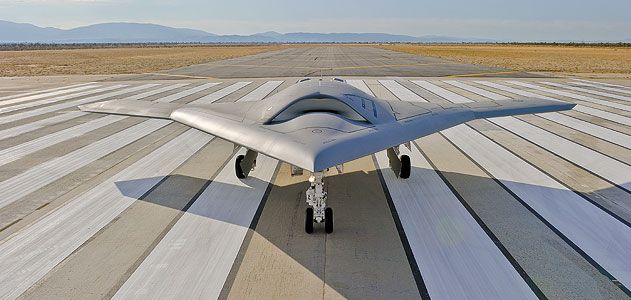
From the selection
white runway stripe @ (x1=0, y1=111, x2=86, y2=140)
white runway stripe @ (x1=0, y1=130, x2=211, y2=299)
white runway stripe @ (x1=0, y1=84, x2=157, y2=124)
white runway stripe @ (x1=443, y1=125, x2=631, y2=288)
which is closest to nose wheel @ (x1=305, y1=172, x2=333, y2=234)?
white runway stripe @ (x1=0, y1=130, x2=211, y2=299)

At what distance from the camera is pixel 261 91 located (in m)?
23.3

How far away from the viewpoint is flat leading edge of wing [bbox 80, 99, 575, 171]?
532 cm

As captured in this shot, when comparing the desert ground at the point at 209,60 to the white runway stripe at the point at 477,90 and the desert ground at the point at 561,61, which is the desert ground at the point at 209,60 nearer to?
the desert ground at the point at 561,61

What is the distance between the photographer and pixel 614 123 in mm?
Result: 14727

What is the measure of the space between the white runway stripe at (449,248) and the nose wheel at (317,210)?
3.96 ft

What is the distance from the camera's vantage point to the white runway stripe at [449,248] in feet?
16.1

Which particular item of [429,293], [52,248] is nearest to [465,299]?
[429,293]

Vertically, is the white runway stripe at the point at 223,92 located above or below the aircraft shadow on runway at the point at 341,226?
above

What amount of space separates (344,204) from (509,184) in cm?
361

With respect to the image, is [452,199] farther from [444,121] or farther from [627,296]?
[627,296]

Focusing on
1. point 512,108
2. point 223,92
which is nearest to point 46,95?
point 223,92

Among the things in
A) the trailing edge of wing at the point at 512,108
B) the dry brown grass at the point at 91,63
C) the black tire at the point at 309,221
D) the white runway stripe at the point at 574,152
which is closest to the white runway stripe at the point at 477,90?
the white runway stripe at the point at 574,152

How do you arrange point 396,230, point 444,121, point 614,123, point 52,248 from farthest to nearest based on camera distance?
point 614,123
point 444,121
point 396,230
point 52,248

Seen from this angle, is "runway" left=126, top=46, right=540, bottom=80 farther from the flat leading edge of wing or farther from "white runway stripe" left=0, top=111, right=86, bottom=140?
the flat leading edge of wing
